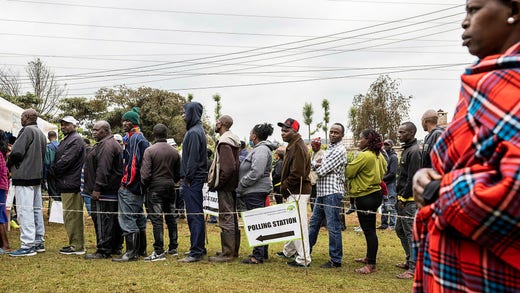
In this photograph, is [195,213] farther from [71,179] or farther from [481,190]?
[481,190]

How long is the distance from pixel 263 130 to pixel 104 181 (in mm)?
2636

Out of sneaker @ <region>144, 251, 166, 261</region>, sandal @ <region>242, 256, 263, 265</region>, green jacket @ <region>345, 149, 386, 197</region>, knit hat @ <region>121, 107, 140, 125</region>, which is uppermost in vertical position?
knit hat @ <region>121, 107, 140, 125</region>

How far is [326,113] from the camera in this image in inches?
2419

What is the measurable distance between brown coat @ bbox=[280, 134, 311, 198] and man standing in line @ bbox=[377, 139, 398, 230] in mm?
4117

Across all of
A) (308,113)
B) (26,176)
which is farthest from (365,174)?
(308,113)

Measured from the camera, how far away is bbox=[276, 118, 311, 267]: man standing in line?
23.1 feet

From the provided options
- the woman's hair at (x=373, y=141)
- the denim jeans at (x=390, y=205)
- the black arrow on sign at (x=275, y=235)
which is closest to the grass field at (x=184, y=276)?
the black arrow on sign at (x=275, y=235)

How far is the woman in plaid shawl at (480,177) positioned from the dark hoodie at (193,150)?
588 cm

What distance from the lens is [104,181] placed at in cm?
745

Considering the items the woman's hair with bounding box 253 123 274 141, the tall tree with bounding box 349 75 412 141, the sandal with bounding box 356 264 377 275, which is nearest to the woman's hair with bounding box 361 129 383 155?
the woman's hair with bounding box 253 123 274 141

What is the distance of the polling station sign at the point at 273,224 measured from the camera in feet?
21.4

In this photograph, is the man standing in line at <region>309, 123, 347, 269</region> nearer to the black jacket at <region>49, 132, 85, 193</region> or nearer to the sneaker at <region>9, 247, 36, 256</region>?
the black jacket at <region>49, 132, 85, 193</region>

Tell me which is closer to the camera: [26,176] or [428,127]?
[428,127]

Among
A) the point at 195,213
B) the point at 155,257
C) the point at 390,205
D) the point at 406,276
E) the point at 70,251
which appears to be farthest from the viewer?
the point at 390,205
